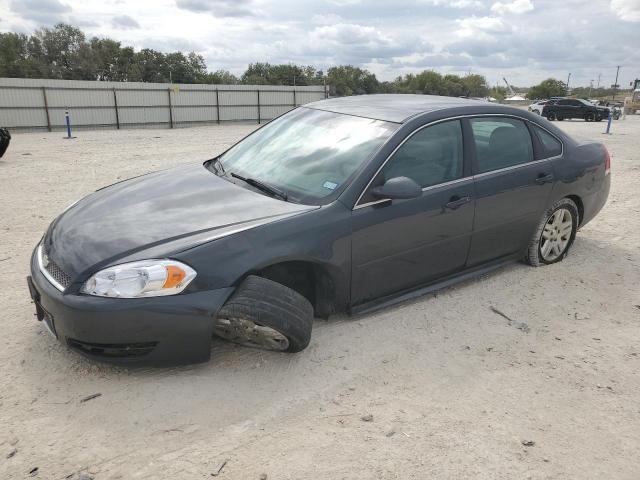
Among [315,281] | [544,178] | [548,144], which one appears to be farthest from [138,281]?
[548,144]

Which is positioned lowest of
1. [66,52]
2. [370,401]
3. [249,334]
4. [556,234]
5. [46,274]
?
[370,401]

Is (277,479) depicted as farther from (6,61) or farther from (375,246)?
(6,61)

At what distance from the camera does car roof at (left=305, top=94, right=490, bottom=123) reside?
12.3ft

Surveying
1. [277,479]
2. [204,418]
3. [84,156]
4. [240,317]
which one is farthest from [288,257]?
[84,156]

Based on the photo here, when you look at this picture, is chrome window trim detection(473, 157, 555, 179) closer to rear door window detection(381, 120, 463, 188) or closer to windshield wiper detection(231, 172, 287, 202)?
rear door window detection(381, 120, 463, 188)

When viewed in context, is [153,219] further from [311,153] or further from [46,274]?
[311,153]

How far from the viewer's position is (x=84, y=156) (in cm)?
1325

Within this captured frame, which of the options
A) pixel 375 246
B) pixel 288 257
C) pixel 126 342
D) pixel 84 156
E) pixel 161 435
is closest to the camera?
pixel 161 435

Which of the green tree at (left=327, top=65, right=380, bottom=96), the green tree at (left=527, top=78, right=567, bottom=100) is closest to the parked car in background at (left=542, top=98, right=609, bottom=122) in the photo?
the green tree at (left=327, top=65, right=380, bottom=96)

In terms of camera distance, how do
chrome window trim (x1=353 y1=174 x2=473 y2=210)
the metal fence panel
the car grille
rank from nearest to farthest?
the car grille
chrome window trim (x1=353 y1=174 x2=473 y2=210)
the metal fence panel

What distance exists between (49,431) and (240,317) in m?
1.06

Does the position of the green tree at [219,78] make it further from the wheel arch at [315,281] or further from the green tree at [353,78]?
the wheel arch at [315,281]

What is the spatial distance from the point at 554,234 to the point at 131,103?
26684 millimetres

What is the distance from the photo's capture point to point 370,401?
277 centimetres
